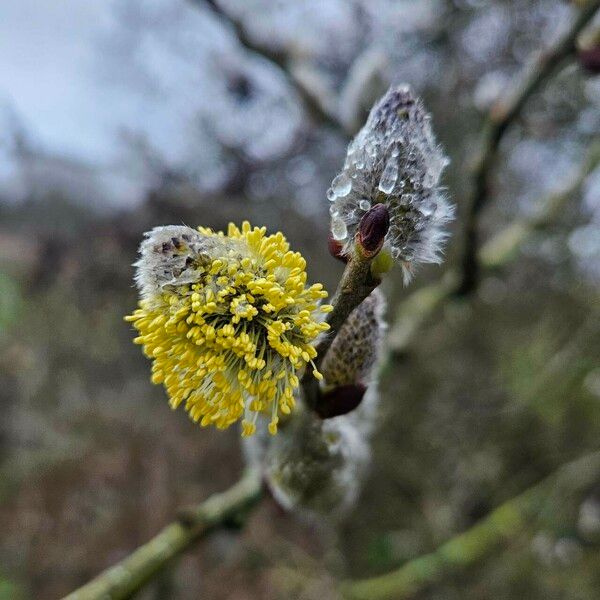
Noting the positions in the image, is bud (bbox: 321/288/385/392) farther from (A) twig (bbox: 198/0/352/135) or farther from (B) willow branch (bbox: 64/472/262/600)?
(A) twig (bbox: 198/0/352/135)

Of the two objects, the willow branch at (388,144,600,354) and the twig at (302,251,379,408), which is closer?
the twig at (302,251,379,408)

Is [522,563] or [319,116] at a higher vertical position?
[319,116]

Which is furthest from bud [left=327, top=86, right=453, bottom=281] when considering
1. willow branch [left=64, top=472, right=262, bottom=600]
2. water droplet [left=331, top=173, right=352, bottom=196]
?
willow branch [left=64, top=472, right=262, bottom=600]

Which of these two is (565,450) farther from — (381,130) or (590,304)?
(381,130)

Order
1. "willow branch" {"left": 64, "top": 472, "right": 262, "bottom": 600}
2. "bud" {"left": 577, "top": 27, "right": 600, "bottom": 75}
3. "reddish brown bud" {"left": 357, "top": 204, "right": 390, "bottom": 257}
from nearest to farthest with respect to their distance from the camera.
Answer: "reddish brown bud" {"left": 357, "top": 204, "right": 390, "bottom": 257}, "willow branch" {"left": 64, "top": 472, "right": 262, "bottom": 600}, "bud" {"left": 577, "top": 27, "right": 600, "bottom": 75}

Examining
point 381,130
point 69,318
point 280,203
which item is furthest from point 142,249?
point 69,318

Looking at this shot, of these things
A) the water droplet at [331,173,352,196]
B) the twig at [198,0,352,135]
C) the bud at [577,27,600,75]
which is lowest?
the water droplet at [331,173,352,196]

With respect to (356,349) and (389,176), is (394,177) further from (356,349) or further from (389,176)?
(356,349)

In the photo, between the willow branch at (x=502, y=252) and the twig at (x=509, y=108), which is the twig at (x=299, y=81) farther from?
the willow branch at (x=502, y=252)
